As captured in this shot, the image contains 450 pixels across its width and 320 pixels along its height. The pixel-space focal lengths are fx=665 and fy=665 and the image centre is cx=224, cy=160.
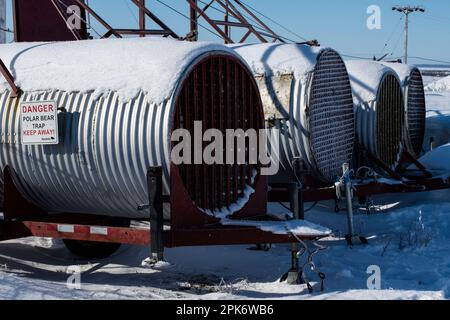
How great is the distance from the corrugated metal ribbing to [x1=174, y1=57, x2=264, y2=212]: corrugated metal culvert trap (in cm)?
31

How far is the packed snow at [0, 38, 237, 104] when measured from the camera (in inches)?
219

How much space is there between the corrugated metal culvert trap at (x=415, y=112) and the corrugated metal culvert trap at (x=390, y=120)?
1057 millimetres

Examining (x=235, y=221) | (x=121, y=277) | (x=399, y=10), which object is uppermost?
(x=399, y=10)

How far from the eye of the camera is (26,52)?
6.63m

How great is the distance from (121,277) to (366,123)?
16.5ft

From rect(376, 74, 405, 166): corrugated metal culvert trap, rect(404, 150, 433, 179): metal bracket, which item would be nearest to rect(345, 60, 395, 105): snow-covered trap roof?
rect(376, 74, 405, 166): corrugated metal culvert trap

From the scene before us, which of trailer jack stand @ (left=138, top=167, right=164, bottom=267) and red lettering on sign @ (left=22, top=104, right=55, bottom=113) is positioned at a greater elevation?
red lettering on sign @ (left=22, top=104, right=55, bottom=113)

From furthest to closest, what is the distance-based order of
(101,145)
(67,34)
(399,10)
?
(399,10)
(67,34)
(101,145)

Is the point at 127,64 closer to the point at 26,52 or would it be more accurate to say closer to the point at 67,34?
the point at 26,52

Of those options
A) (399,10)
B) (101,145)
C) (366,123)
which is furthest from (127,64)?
(399,10)

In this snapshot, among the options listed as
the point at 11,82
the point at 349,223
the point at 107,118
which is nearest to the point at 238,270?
the point at 349,223

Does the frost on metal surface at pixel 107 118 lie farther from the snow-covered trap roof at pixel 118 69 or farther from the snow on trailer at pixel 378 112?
the snow on trailer at pixel 378 112

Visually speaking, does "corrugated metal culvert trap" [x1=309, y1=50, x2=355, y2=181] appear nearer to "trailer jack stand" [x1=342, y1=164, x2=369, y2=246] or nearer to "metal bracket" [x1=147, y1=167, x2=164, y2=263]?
"trailer jack stand" [x1=342, y1=164, x2=369, y2=246]
